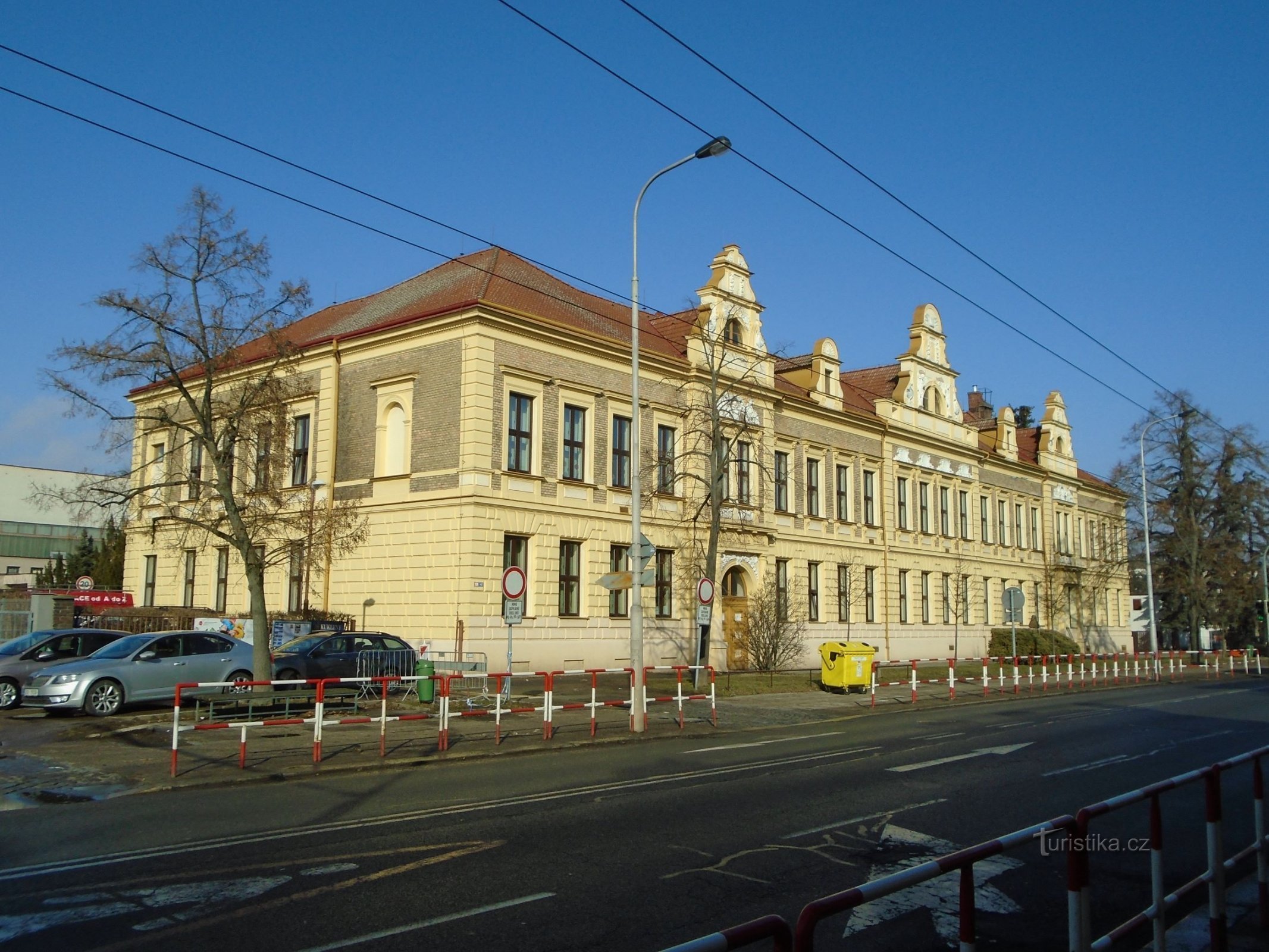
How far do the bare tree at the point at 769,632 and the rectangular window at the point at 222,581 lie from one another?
18932 mm

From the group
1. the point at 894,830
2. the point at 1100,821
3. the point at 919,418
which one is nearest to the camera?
the point at 1100,821

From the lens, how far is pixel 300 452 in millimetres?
35844

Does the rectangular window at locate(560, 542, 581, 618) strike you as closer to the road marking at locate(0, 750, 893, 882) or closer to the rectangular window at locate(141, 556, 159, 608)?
the road marking at locate(0, 750, 893, 882)

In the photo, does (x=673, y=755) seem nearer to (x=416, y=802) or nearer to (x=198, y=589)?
(x=416, y=802)

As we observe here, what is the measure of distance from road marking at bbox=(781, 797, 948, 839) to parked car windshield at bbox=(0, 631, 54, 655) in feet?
61.9

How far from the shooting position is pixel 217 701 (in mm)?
18109

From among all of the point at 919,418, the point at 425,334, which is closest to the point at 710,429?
the point at 425,334

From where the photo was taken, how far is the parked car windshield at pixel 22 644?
2253cm

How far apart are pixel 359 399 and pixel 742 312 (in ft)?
48.1

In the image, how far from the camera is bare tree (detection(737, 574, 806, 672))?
1393 inches

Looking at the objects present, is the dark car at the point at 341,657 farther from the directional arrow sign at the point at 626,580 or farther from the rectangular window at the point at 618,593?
the rectangular window at the point at 618,593

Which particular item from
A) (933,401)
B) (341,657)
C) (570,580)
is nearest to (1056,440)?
(933,401)

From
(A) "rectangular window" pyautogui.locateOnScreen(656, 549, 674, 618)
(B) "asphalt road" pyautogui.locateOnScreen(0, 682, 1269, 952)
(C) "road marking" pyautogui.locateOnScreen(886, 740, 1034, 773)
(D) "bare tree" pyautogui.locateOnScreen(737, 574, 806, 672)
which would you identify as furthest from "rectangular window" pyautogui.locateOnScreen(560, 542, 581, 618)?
(C) "road marking" pyautogui.locateOnScreen(886, 740, 1034, 773)

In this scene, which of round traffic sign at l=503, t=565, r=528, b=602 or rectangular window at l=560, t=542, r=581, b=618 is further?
rectangular window at l=560, t=542, r=581, b=618
